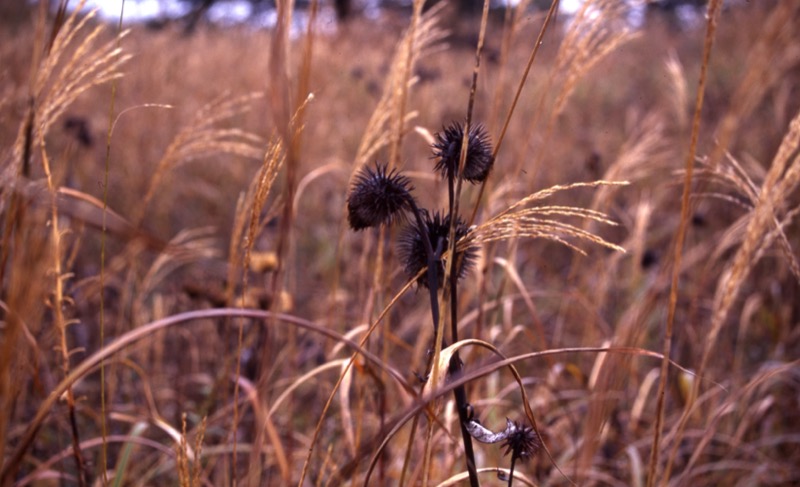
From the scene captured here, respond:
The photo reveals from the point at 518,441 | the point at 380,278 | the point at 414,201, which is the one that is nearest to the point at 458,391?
the point at 518,441

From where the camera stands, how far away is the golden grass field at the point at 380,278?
933mm

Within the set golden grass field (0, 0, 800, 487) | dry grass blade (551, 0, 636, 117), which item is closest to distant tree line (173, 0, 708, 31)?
golden grass field (0, 0, 800, 487)

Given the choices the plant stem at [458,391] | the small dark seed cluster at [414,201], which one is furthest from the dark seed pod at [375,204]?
the plant stem at [458,391]

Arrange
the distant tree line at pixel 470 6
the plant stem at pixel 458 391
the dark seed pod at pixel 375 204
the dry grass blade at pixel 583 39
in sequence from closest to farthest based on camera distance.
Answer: the plant stem at pixel 458 391 < the dark seed pod at pixel 375 204 < the dry grass blade at pixel 583 39 < the distant tree line at pixel 470 6

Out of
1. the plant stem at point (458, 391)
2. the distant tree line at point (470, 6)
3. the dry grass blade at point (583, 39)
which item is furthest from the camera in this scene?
the distant tree line at point (470, 6)

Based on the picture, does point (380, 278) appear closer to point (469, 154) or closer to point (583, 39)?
point (469, 154)

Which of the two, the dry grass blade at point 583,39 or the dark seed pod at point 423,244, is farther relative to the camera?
the dry grass blade at point 583,39

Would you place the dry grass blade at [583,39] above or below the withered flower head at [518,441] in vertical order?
above

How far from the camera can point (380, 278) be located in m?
1.51

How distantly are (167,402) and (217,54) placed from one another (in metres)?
5.77

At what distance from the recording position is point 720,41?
9227 mm

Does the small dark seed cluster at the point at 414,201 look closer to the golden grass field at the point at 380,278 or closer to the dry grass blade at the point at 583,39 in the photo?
the golden grass field at the point at 380,278

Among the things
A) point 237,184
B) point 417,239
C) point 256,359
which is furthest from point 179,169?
point 417,239

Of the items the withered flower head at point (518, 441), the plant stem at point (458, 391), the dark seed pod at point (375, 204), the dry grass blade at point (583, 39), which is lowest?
the withered flower head at point (518, 441)
